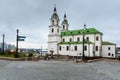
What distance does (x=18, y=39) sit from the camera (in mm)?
32156

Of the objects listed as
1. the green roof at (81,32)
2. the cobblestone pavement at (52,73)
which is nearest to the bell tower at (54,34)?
the green roof at (81,32)

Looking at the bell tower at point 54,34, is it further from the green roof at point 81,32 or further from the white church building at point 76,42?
the green roof at point 81,32

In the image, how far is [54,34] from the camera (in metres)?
73.8

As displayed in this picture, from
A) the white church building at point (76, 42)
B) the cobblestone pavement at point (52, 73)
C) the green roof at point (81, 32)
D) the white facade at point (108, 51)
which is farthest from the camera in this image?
the white facade at point (108, 51)

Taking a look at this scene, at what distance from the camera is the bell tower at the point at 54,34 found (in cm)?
7375

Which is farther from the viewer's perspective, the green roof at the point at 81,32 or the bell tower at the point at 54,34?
the bell tower at the point at 54,34

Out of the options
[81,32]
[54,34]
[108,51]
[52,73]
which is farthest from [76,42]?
[52,73]

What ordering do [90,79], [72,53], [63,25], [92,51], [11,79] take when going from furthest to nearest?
[63,25] < [72,53] < [92,51] < [90,79] < [11,79]

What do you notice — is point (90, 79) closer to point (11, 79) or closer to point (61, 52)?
point (11, 79)

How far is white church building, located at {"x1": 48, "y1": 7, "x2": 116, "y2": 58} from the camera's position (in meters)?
66.6

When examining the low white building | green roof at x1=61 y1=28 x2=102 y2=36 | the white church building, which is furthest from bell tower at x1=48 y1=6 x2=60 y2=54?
the low white building

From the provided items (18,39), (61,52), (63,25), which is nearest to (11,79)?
(18,39)

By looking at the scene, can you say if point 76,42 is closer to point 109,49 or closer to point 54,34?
point 54,34

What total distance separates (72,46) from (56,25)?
1058cm
